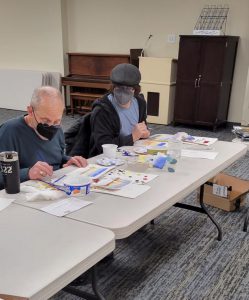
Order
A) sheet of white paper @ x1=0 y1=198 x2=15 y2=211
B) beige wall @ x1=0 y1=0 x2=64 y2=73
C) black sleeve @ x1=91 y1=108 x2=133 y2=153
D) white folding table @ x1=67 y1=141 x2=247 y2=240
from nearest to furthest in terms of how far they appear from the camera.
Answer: white folding table @ x1=67 y1=141 x2=247 y2=240, sheet of white paper @ x1=0 y1=198 x2=15 y2=211, black sleeve @ x1=91 y1=108 x2=133 y2=153, beige wall @ x1=0 y1=0 x2=64 y2=73

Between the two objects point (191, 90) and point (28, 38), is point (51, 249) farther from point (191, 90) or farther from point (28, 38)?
point (28, 38)

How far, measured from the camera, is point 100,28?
6.44 meters

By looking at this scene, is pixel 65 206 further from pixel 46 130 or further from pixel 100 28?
pixel 100 28

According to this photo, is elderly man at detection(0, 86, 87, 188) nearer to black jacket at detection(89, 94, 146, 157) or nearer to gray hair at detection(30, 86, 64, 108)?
gray hair at detection(30, 86, 64, 108)

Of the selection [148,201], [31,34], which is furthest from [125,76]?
[31,34]

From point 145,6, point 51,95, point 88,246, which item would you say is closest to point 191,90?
point 145,6

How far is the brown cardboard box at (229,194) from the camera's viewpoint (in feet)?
9.05

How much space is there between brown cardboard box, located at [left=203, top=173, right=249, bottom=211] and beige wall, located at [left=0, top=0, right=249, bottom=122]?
8.82 feet

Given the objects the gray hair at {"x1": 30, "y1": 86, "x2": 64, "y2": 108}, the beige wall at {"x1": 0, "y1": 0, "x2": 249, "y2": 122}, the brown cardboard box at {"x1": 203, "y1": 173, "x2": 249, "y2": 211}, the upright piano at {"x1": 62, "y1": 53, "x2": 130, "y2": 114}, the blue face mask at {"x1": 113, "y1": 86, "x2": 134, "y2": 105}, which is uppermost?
the beige wall at {"x1": 0, "y1": 0, "x2": 249, "y2": 122}

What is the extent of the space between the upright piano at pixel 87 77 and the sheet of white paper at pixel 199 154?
13.8 ft

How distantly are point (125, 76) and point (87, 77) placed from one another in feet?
14.3

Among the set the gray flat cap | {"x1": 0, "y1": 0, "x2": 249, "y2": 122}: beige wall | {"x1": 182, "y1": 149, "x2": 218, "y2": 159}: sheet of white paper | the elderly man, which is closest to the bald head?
the elderly man

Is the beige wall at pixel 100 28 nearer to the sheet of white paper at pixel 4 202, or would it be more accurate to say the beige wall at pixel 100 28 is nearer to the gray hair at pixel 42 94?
the gray hair at pixel 42 94

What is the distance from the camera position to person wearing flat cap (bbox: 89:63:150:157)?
87.0 inches
